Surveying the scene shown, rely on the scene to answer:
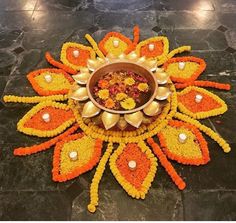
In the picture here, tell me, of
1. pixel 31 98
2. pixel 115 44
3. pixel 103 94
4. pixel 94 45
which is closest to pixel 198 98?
pixel 103 94

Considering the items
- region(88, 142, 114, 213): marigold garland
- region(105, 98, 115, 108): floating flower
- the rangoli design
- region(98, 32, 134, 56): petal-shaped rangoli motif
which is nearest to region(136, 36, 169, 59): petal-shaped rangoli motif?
region(98, 32, 134, 56): petal-shaped rangoli motif

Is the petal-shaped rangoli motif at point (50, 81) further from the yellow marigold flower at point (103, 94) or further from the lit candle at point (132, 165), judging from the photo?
the lit candle at point (132, 165)

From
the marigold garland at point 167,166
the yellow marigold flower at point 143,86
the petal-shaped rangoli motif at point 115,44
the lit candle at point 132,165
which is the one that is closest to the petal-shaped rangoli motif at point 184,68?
the yellow marigold flower at point 143,86

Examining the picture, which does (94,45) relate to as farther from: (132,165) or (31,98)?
(132,165)

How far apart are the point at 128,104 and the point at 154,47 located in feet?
3.73

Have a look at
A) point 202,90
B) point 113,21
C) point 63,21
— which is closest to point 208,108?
point 202,90

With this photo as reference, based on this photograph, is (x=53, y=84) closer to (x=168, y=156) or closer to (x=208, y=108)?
(x=168, y=156)

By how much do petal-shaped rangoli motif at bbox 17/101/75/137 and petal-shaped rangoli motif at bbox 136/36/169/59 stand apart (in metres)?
1.19

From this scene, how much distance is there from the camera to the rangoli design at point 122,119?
243 centimetres

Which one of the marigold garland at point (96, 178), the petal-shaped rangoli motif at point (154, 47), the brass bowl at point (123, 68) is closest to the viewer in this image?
the marigold garland at point (96, 178)

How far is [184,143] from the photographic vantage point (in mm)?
2549

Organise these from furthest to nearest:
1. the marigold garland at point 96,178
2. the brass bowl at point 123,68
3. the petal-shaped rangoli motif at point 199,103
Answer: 1. the petal-shaped rangoli motif at point 199,103
2. the brass bowl at point 123,68
3. the marigold garland at point 96,178

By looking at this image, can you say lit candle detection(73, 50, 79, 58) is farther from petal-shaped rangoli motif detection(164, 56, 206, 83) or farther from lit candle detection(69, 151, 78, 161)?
lit candle detection(69, 151, 78, 161)

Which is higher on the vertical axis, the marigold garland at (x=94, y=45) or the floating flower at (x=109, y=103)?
→ the floating flower at (x=109, y=103)
